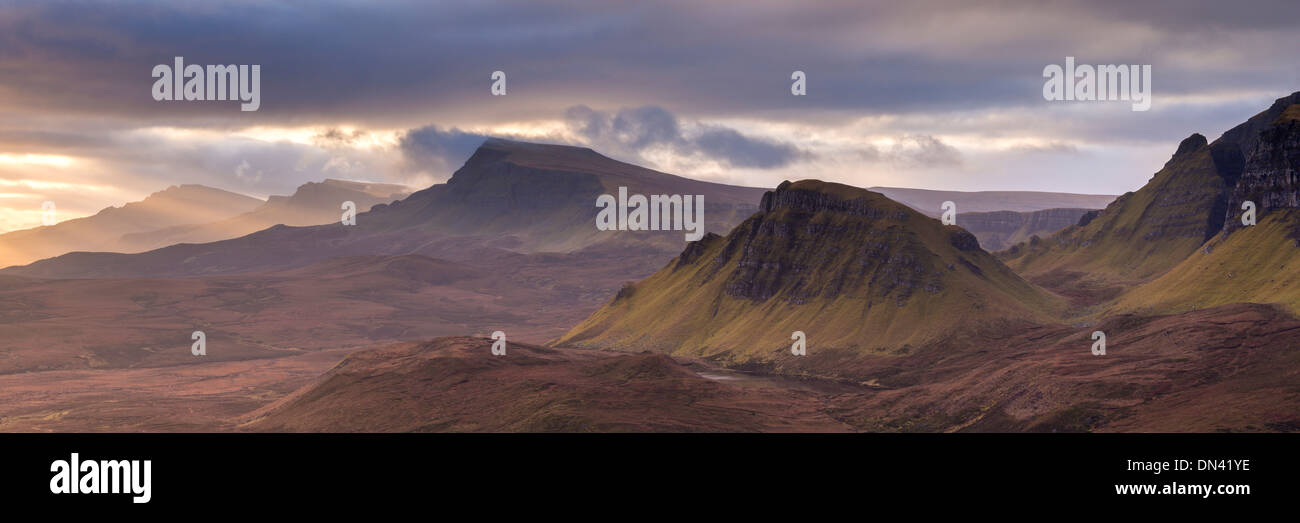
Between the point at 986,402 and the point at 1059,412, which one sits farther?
the point at 986,402
